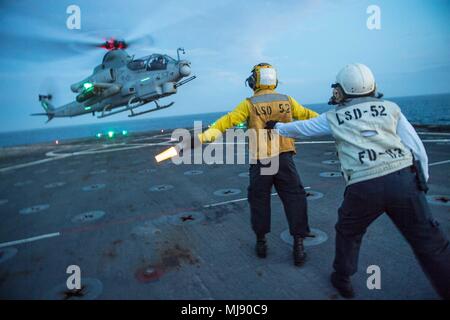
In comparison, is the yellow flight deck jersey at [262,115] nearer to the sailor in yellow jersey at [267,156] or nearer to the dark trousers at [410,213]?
the sailor in yellow jersey at [267,156]

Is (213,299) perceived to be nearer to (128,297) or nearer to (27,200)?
(128,297)

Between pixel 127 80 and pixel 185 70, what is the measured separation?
4.50 m

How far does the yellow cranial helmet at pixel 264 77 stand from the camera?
3.27 metres

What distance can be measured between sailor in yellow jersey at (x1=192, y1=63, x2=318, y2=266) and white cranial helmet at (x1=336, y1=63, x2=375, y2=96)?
93 centimetres

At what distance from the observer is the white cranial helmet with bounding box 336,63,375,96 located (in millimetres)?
2314

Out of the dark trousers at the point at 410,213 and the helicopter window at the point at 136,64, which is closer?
the dark trousers at the point at 410,213

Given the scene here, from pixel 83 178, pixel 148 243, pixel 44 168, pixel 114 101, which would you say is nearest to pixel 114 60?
pixel 114 101

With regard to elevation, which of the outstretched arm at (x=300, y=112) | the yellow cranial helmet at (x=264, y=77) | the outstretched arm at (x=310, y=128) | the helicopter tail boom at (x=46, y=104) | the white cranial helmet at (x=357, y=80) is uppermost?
the helicopter tail boom at (x=46, y=104)

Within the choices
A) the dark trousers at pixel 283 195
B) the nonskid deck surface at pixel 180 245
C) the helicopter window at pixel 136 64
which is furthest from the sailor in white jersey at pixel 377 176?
the helicopter window at pixel 136 64

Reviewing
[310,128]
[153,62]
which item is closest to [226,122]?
[310,128]

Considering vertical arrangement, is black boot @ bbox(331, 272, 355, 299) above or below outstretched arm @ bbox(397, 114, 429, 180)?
below

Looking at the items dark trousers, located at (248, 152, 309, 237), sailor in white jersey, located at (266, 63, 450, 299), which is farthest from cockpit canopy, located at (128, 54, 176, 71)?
sailor in white jersey, located at (266, 63, 450, 299)

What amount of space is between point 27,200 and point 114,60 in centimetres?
1646

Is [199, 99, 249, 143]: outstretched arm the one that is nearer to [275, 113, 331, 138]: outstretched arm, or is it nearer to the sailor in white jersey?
[275, 113, 331, 138]: outstretched arm
